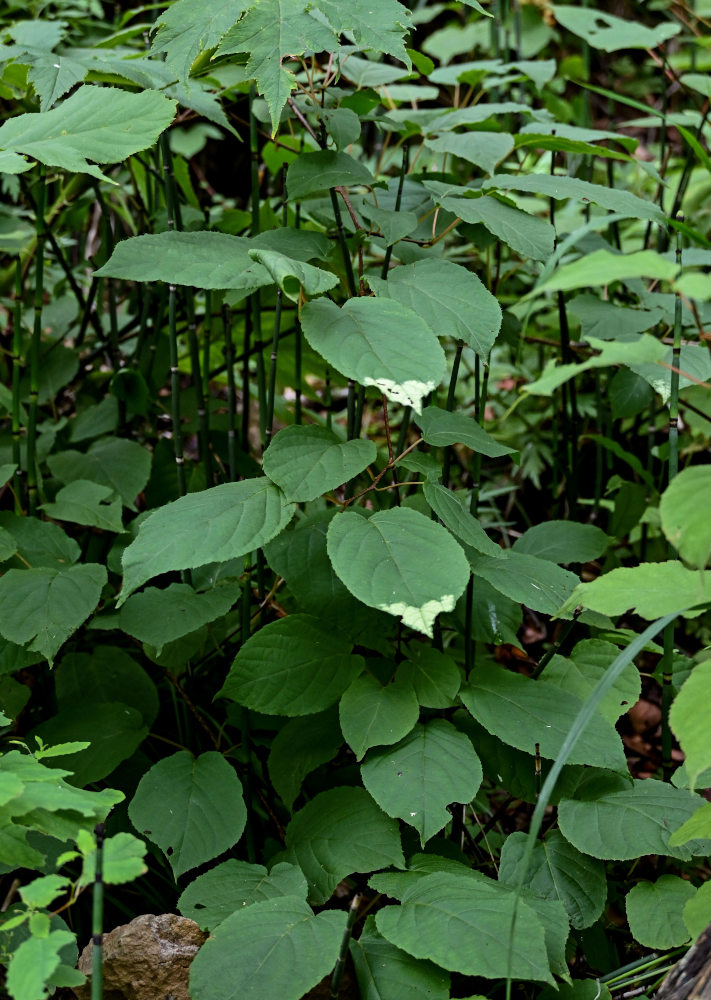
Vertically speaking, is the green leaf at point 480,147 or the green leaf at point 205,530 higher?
the green leaf at point 480,147

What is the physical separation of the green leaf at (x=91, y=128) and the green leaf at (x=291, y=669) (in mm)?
588

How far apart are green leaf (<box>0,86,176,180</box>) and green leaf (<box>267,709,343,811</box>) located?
2.38 ft

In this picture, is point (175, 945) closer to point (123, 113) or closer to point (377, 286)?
point (377, 286)

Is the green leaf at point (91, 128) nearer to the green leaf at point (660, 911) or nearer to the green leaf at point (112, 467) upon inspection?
the green leaf at point (112, 467)

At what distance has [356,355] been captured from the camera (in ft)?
3.14

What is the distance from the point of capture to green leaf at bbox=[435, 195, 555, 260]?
115 centimetres

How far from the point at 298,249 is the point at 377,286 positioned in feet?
0.47

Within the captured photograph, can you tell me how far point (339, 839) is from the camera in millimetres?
1038

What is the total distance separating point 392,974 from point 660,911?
323 millimetres

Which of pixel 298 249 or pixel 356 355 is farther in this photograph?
pixel 298 249

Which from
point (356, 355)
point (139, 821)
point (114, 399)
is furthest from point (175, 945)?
point (114, 399)

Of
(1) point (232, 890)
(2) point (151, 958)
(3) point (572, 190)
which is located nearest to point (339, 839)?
(1) point (232, 890)

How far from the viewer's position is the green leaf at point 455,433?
3.61 feet

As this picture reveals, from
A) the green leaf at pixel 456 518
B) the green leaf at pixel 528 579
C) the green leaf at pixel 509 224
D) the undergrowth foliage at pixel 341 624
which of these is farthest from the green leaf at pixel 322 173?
the green leaf at pixel 528 579
